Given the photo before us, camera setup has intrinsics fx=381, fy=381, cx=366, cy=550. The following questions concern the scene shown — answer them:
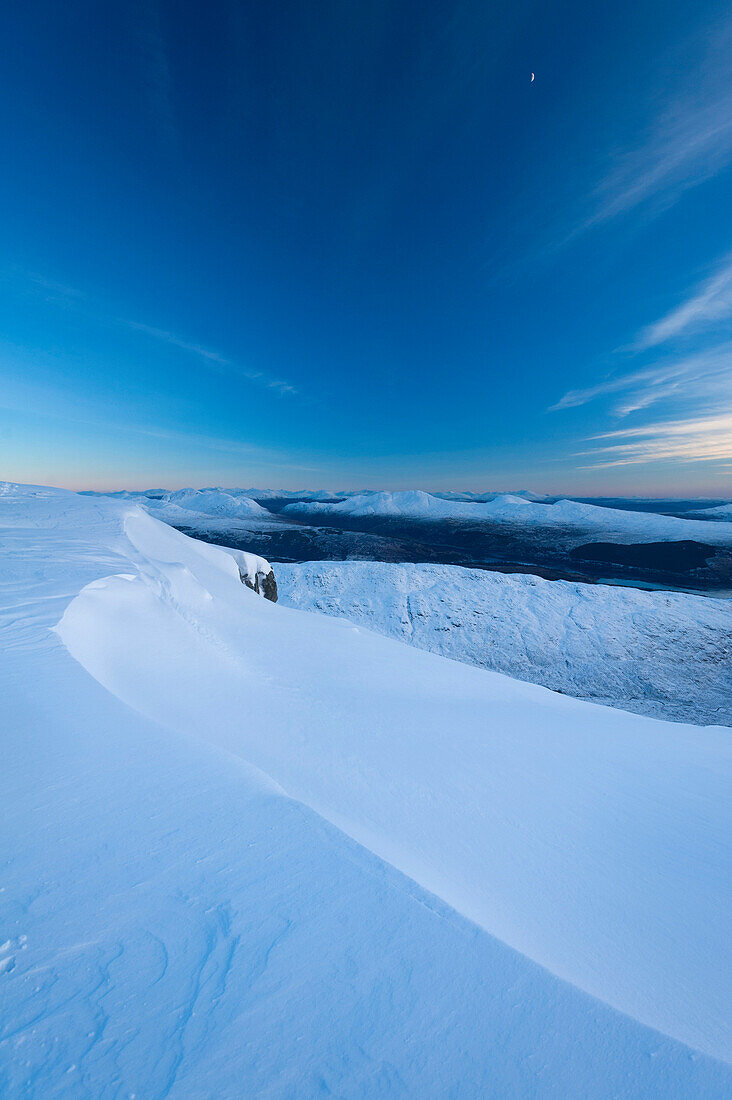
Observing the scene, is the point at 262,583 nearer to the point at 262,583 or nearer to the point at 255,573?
the point at 262,583

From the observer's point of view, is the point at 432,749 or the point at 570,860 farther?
the point at 432,749

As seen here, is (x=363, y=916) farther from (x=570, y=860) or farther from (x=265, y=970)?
(x=570, y=860)

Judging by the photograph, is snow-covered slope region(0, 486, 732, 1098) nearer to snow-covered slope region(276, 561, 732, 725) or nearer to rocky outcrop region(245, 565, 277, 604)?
rocky outcrop region(245, 565, 277, 604)

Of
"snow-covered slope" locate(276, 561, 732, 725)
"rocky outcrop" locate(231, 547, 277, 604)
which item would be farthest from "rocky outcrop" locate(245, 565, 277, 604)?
"snow-covered slope" locate(276, 561, 732, 725)

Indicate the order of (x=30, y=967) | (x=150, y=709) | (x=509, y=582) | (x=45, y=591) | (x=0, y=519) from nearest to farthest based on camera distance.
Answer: (x=30, y=967) → (x=150, y=709) → (x=45, y=591) → (x=0, y=519) → (x=509, y=582)

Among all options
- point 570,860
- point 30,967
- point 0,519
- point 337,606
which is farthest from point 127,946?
point 337,606

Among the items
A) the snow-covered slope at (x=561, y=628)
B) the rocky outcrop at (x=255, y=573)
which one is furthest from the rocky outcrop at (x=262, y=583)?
the snow-covered slope at (x=561, y=628)
